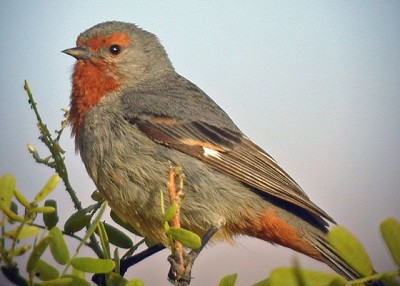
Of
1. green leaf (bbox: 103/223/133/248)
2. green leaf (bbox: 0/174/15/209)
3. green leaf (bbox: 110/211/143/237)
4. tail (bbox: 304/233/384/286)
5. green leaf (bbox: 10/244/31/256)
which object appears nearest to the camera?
green leaf (bbox: 10/244/31/256)

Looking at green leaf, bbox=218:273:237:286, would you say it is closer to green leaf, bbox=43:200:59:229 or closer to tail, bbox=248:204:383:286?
green leaf, bbox=43:200:59:229

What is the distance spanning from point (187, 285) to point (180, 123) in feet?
4.41

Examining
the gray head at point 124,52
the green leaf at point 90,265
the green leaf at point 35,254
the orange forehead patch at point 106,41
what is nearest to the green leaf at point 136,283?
the green leaf at point 90,265

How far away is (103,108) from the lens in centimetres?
339

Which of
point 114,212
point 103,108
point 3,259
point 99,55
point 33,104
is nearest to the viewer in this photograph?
point 3,259

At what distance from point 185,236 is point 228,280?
0.73 feet

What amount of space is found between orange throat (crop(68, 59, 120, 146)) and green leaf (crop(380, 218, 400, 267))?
8.35ft

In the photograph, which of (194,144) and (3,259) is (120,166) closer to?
(194,144)

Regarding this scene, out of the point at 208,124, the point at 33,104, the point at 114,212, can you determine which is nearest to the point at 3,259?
the point at 33,104

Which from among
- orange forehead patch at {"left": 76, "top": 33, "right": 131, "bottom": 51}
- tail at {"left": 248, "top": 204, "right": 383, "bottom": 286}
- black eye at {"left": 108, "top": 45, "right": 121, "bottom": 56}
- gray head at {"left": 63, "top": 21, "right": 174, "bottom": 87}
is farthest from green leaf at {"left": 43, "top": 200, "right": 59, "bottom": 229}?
black eye at {"left": 108, "top": 45, "right": 121, "bottom": 56}

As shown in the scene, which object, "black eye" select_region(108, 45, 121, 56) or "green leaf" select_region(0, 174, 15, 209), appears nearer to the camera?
"green leaf" select_region(0, 174, 15, 209)

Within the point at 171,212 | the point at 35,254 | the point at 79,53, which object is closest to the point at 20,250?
the point at 35,254

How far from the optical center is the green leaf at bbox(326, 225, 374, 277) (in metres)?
1.03

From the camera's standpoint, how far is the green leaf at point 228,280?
1324 mm
